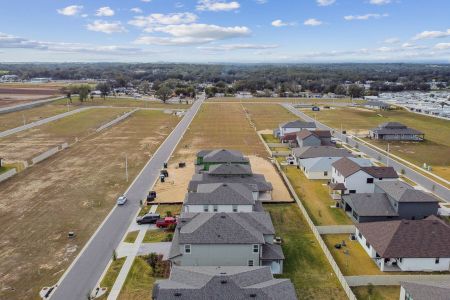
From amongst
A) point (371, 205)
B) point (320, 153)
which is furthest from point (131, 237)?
point (320, 153)

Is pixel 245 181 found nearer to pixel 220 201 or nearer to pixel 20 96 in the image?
pixel 220 201

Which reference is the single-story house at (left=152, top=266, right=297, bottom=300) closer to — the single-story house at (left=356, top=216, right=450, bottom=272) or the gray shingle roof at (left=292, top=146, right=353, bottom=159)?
the single-story house at (left=356, top=216, right=450, bottom=272)

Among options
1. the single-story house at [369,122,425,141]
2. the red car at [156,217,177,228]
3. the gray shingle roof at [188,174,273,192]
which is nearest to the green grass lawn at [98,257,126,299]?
the red car at [156,217,177,228]

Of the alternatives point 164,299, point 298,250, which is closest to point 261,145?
point 298,250

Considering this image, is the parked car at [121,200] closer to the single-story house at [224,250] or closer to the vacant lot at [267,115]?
the single-story house at [224,250]

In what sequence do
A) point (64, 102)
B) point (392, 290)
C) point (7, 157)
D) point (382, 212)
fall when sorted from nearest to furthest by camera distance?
point (392, 290), point (382, 212), point (7, 157), point (64, 102)

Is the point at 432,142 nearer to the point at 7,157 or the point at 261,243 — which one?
the point at 261,243

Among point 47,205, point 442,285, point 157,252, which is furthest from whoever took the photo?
point 47,205
